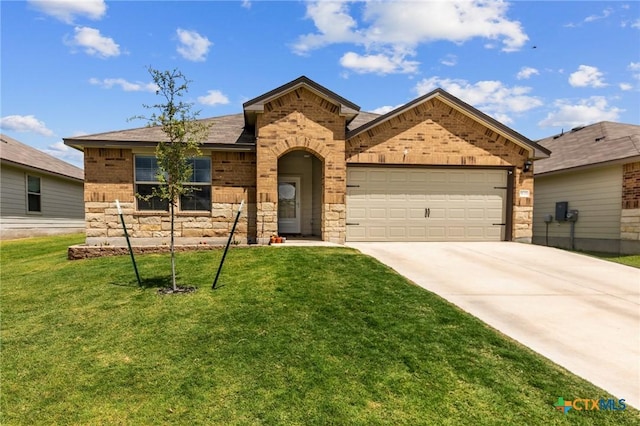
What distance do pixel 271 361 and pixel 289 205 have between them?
9.68 metres

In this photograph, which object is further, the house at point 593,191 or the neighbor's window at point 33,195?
the neighbor's window at point 33,195

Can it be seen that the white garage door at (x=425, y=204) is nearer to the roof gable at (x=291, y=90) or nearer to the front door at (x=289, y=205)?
the roof gable at (x=291, y=90)

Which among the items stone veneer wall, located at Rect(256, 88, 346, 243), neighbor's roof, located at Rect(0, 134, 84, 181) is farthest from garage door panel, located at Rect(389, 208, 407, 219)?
neighbor's roof, located at Rect(0, 134, 84, 181)

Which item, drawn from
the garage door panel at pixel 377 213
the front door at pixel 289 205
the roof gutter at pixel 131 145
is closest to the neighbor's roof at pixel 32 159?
the roof gutter at pixel 131 145

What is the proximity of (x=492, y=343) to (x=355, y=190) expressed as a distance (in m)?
7.68

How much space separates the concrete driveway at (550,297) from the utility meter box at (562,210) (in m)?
4.65

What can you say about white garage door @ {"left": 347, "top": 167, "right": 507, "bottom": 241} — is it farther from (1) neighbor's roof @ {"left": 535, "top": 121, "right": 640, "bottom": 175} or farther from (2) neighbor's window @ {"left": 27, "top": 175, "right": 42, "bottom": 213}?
(2) neighbor's window @ {"left": 27, "top": 175, "right": 42, "bottom": 213}

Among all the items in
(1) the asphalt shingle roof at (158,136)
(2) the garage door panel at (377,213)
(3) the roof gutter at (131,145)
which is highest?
(1) the asphalt shingle roof at (158,136)

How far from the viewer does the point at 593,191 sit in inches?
534

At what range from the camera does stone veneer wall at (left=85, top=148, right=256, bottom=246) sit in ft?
35.6

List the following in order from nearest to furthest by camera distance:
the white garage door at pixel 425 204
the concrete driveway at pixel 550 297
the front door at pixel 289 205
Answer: the concrete driveway at pixel 550 297, the white garage door at pixel 425 204, the front door at pixel 289 205

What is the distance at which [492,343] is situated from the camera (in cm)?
452

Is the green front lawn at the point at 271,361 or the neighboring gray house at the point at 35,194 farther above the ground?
the neighboring gray house at the point at 35,194

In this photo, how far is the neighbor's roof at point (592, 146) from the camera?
13.0 meters
